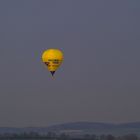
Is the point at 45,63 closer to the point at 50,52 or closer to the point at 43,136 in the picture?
the point at 50,52

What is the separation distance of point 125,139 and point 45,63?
3369cm

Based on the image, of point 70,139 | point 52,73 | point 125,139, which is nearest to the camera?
point 52,73

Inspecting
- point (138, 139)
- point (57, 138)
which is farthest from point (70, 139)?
point (138, 139)

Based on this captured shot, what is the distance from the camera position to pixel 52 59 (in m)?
41.3

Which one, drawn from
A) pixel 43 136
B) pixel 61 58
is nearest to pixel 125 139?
pixel 43 136

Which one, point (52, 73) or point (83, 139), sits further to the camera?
point (83, 139)

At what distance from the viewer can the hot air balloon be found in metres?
41.3

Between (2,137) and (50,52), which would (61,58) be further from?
(2,137)

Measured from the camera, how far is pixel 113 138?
254 ft

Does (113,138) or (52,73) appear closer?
(52,73)

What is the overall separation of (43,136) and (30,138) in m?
5.36

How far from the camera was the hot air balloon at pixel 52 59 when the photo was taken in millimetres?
41312

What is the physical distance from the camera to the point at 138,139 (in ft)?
227

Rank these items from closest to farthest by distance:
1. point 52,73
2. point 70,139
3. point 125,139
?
point 52,73
point 70,139
point 125,139
